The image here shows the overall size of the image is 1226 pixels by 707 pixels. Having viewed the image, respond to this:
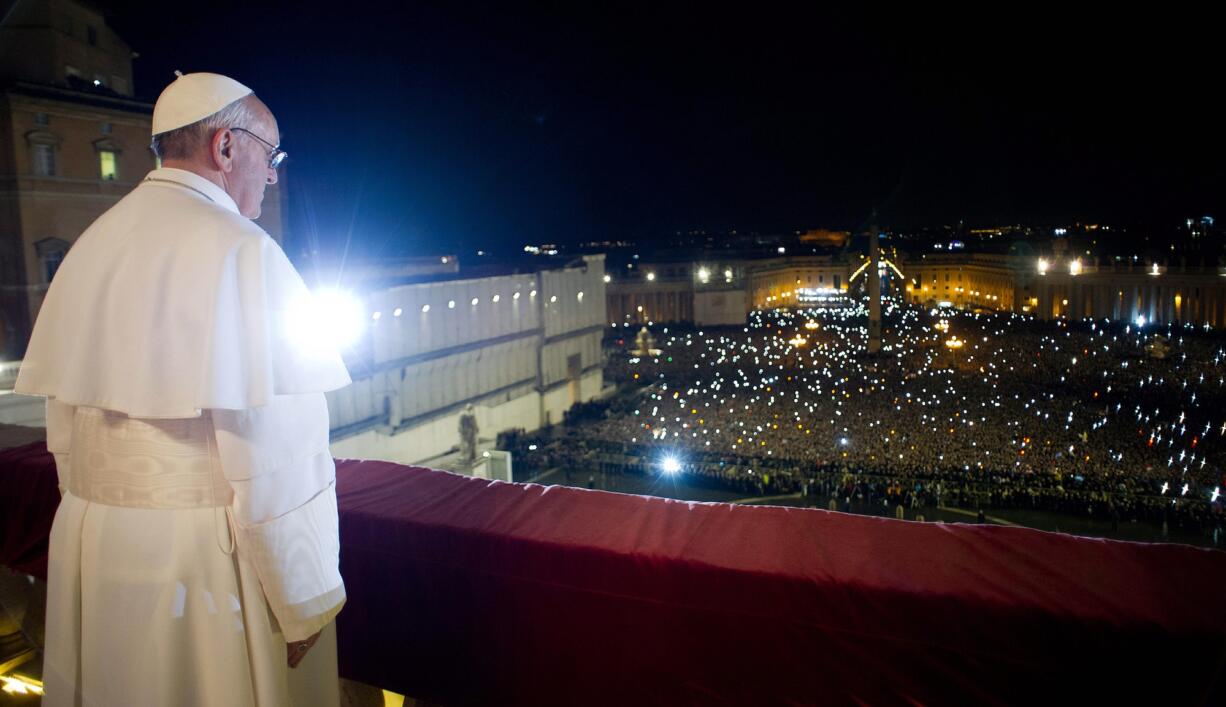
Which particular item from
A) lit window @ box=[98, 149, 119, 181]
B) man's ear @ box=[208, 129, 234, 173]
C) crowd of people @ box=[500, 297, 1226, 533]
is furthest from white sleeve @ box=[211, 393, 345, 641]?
lit window @ box=[98, 149, 119, 181]

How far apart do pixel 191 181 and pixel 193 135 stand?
113mm

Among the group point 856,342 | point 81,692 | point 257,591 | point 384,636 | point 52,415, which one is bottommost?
point 856,342

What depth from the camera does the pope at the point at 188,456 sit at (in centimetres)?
146

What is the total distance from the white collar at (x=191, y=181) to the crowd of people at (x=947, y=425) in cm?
1500

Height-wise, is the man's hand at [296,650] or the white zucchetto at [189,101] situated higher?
the white zucchetto at [189,101]

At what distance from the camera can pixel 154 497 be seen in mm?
1505

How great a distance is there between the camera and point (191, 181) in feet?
5.31

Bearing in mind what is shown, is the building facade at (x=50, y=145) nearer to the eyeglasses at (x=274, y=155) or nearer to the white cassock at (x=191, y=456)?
the eyeglasses at (x=274, y=155)

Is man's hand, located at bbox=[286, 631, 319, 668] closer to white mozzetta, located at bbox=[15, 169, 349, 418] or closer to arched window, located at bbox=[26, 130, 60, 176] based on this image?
white mozzetta, located at bbox=[15, 169, 349, 418]

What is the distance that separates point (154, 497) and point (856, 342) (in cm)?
4637

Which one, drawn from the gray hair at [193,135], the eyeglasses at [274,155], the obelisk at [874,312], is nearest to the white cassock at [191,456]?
the gray hair at [193,135]

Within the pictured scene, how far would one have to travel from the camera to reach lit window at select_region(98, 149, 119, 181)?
1776 cm

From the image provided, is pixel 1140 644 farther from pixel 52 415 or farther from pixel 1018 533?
pixel 52 415

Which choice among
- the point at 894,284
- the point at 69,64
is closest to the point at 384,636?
the point at 69,64
